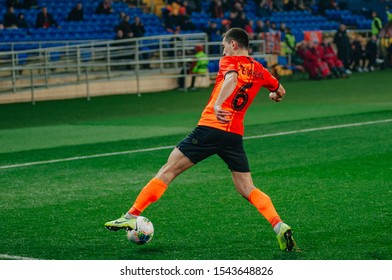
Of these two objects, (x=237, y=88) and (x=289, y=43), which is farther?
(x=289, y=43)

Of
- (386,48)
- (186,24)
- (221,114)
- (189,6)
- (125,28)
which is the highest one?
(221,114)

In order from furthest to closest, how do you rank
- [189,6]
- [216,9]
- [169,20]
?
[216,9] < [189,6] < [169,20]

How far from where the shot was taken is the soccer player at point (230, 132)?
8.09 m

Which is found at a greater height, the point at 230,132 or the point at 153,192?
the point at 230,132

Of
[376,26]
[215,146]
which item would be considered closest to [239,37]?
[215,146]

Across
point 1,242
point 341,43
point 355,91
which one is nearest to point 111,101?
point 355,91

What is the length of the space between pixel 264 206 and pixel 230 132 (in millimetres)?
695

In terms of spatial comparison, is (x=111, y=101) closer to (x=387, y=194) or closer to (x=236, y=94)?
(x=387, y=194)

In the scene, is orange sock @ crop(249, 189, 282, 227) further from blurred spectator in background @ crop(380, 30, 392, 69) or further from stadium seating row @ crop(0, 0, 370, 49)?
blurred spectator in background @ crop(380, 30, 392, 69)

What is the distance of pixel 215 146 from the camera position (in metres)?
8.36

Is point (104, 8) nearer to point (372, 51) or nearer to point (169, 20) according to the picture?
point (169, 20)

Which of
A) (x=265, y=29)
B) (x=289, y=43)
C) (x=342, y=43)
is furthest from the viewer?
(x=265, y=29)

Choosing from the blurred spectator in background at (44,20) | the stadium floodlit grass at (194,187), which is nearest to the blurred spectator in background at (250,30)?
the blurred spectator in background at (44,20)

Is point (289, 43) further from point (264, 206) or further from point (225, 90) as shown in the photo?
point (225, 90)
